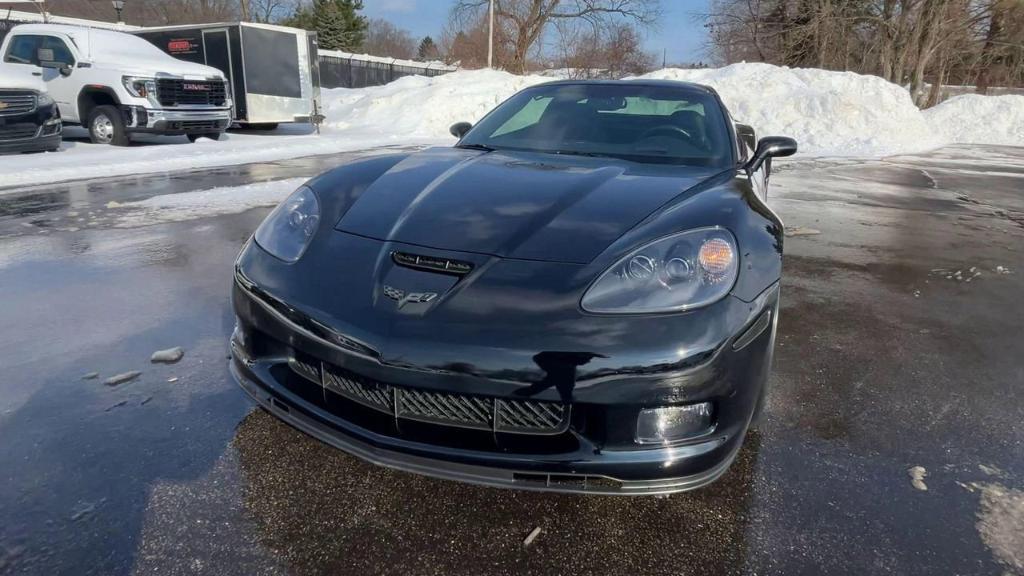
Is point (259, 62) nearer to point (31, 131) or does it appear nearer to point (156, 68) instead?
point (156, 68)

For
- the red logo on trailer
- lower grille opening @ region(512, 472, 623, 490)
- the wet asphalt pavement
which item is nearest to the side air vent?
lower grille opening @ region(512, 472, 623, 490)

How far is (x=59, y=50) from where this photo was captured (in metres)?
12.0

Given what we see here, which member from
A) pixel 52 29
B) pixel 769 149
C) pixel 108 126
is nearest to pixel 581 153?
pixel 769 149

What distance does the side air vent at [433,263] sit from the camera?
2012 millimetres

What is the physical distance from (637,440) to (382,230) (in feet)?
3.54

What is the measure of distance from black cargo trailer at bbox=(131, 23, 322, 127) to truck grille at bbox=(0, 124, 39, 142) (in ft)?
18.2

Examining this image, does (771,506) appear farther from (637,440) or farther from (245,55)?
(245,55)

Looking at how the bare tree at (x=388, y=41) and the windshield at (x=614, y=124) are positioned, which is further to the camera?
the bare tree at (x=388, y=41)

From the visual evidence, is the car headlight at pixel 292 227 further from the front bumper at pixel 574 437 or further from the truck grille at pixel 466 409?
the truck grille at pixel 466 409

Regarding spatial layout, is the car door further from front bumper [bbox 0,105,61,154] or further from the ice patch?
the ice patch

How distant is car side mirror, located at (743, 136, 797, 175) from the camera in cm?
339

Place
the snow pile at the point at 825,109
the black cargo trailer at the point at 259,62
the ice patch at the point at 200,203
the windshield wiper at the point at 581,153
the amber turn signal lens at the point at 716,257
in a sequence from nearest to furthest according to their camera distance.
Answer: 1. the amber turn signal lens at the point at 716,257
2. the windshield wiper at the point at 581,153
3. the ice patch at the point at 200,203
4. the black cargo trailer at the point at 259,62
5. the snow pile at the point at 825,109

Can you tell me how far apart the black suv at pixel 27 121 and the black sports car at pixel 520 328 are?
10.1 meters

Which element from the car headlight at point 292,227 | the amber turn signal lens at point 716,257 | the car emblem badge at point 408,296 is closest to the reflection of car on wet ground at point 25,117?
the car headlight at point 292,227
